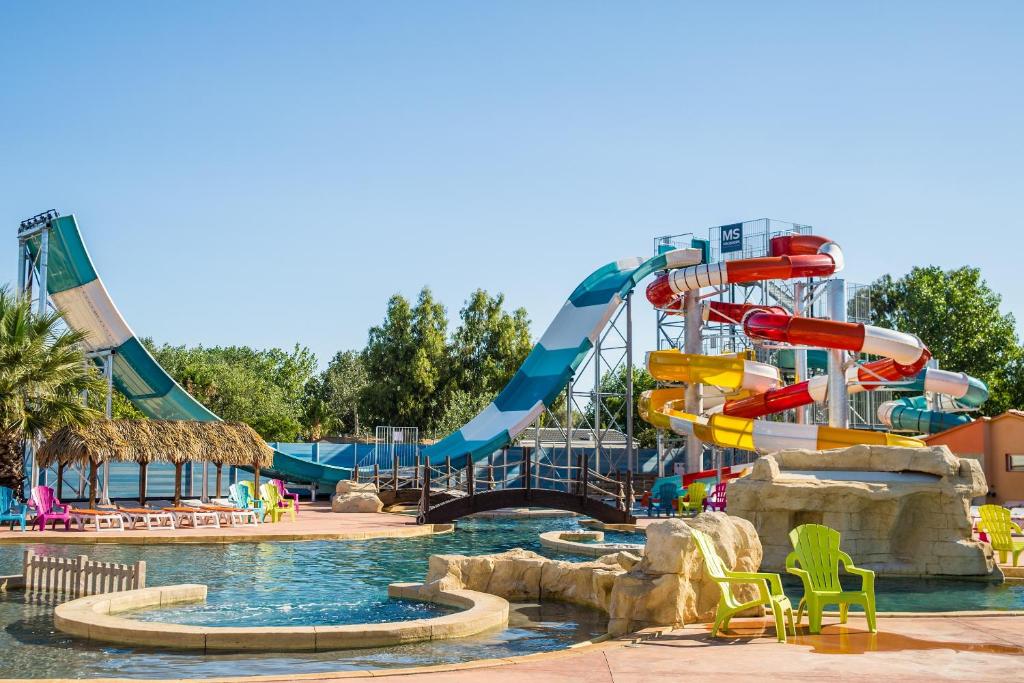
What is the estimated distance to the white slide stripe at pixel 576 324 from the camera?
29750mm

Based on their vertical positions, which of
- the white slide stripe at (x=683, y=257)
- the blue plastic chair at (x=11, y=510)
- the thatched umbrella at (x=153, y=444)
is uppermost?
the white slide stripe at (x=683, y=257)

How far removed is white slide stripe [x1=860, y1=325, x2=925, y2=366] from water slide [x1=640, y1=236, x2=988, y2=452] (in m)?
0.02

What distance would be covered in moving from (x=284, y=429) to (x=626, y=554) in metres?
43.3

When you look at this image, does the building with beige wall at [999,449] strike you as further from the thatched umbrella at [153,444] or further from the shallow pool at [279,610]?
the thatched umbrella at [153,444]

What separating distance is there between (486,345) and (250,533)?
29.9 m

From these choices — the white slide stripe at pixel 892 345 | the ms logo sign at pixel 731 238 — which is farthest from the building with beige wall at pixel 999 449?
the ms logo sign at pixel 731 238

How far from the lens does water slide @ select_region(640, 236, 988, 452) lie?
22.3 meters

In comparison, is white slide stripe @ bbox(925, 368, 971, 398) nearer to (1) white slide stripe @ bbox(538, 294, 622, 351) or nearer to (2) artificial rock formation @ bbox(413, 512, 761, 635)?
(1) white slide stripe @ bbox(538, 294, 622, 351)

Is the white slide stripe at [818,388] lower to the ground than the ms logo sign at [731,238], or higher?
lower

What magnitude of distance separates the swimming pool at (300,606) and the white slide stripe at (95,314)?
11601 mm

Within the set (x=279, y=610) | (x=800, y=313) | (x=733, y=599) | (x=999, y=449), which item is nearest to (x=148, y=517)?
(x=279, y=610)

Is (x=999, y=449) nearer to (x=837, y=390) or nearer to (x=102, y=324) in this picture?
(x=837, y=390)

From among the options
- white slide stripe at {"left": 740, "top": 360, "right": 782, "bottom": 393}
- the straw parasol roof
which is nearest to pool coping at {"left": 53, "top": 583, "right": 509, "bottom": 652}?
the straw parasol roof

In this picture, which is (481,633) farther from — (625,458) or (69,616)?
(625,458)
